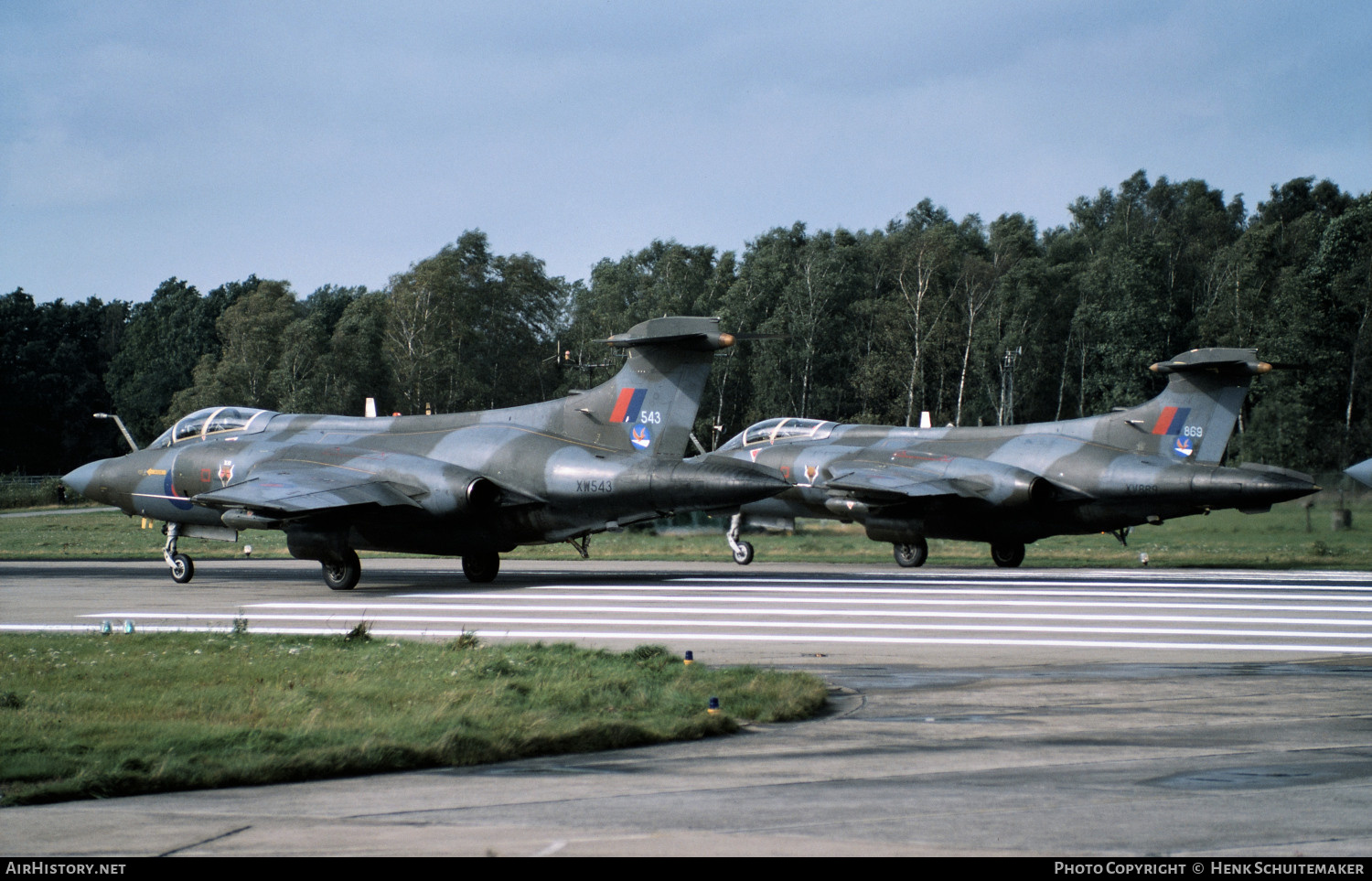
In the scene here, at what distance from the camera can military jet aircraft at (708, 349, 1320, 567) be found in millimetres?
25984

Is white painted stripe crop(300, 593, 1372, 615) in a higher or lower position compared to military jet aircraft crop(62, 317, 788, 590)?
lower

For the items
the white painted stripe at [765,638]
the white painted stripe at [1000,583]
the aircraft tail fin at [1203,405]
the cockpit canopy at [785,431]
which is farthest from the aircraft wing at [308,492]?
the aircraft tail fin at [1203,405]

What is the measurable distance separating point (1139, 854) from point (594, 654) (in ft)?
24.1

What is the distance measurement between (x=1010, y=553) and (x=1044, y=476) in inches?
103

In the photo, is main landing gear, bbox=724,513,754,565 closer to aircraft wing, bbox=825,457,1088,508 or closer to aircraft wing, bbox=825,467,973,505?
aircraft wing, bbox=825,467,973,505

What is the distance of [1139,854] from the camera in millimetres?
5305

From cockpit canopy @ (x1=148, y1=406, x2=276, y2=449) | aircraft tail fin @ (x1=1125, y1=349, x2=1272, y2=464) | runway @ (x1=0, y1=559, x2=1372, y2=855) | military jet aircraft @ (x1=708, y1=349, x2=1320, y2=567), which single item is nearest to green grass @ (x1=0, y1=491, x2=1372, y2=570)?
military jet aircraft @ (x1=708, y1=349, x2=1320, y2=567)

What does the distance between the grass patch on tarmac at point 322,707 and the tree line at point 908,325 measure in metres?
49.3

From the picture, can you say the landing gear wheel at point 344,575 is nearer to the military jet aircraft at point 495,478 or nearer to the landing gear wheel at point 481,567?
the military jet aircraft at point 495,478

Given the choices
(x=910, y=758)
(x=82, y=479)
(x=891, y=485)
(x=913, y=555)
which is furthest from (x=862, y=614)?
(x=82, y=479)

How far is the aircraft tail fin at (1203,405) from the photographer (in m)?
26.7

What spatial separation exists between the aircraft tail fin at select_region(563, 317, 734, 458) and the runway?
4782 millimetres
